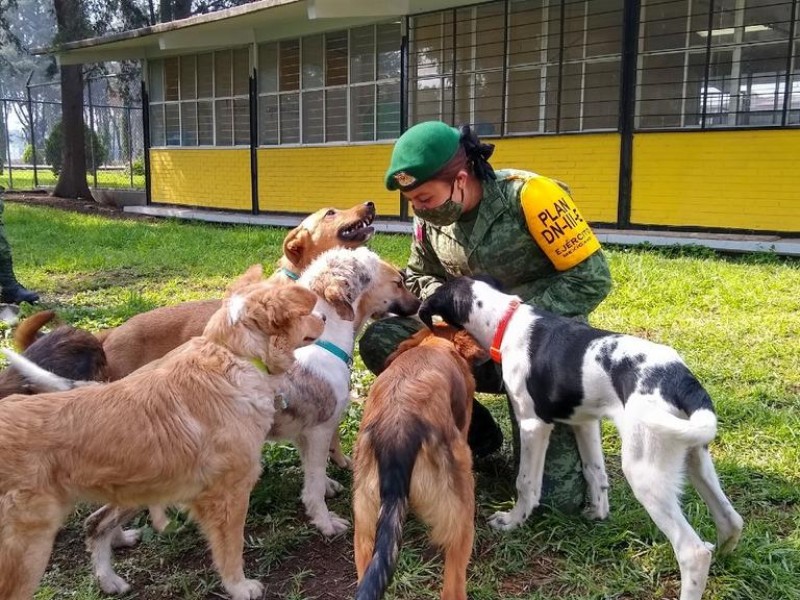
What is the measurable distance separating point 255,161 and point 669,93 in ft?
33.2

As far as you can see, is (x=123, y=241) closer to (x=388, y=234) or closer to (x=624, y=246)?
(x=388, y=234)

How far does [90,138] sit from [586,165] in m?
21.6

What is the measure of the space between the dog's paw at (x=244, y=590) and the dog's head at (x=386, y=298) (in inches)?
63.8

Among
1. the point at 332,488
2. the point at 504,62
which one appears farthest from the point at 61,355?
the point at 504,62

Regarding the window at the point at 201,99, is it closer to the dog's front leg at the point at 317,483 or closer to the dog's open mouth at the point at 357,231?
the dog's open mouth at the point at 357,231

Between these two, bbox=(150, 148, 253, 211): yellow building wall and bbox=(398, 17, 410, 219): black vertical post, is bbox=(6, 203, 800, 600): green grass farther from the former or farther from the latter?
bbox=(150, 148, 253, 211): yellow building wall

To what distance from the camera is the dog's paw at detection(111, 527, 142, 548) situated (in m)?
3.54

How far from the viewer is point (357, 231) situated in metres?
4.92

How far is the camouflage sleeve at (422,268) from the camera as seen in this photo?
464 centimetres

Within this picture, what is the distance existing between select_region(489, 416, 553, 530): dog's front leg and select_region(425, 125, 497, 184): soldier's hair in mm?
1404

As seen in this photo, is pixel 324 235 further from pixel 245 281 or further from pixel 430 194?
pixel 245 281

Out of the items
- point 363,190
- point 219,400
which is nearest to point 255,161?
point 363,190

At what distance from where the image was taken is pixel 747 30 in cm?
1301

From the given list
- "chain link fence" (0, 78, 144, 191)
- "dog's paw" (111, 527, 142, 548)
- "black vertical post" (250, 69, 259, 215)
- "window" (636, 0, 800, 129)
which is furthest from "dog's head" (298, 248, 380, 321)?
"chain link fence" (0, 78, 144, 191)
